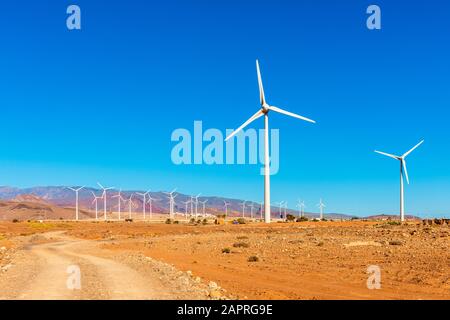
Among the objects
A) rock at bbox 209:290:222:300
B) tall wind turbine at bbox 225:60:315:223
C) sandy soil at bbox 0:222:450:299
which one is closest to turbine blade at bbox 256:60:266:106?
tall wind turbine at bbox 225:60:315:223

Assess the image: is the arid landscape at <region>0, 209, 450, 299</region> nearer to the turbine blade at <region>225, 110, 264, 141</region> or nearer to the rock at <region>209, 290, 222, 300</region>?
the rock at <region>209, 290, 222, 300</region>

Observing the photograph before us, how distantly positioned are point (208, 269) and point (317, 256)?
37.5 feet

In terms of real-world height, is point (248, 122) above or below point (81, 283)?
above

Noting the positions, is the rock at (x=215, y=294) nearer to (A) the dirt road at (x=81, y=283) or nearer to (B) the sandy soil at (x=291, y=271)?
(B) the sandy soil at (x=291, y=271)

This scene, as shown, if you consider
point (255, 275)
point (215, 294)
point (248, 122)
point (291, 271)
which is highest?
point (248, 122)

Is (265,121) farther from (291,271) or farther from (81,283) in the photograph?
(81,283)

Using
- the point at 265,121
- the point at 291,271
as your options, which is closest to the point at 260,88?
the point at 265,121

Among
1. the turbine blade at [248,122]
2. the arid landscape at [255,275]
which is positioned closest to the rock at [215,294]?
the arid landscape at [255,275]

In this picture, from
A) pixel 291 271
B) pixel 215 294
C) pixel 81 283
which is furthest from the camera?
pixel 291 271

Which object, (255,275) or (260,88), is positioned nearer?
(255,275)

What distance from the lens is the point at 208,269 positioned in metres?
30.4

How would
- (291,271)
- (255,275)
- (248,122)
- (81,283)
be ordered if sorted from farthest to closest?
(248,122)
(291,271)
(255,275)
(81,283)

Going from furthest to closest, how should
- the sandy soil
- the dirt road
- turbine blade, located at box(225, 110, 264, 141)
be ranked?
turbine blade, located at box(225, 110, 264, 141)
the sandy soil
the dirt road
